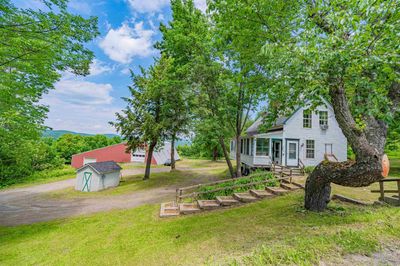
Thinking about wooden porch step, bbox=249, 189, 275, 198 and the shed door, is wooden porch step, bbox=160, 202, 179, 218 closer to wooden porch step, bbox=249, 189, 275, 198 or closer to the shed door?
wooden porch step, bbox=249, 189, 275, 198

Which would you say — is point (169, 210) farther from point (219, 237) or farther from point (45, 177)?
point (45, 177)

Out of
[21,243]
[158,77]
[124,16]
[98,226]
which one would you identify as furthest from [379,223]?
[158,77]

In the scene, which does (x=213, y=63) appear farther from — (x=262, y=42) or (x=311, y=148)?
(x=311, y=148)

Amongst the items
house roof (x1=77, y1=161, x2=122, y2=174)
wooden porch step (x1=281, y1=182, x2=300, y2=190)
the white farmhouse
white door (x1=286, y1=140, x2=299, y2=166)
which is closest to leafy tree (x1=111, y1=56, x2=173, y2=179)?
house roof (x1=77, y1=161, x2=122, y2=174)

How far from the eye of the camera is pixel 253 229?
18.8ft

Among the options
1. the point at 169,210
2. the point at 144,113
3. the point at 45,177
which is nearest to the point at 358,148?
the point at 169,210

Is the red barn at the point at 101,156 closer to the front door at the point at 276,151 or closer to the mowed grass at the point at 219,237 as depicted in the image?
the front door at the point at 276,151

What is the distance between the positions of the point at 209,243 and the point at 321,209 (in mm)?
3824

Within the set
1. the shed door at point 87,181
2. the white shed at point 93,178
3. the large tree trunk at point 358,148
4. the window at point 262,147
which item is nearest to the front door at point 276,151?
the window at point 262,147

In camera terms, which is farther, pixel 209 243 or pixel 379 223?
pixel 209 243

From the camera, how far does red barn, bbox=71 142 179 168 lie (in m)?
35.8

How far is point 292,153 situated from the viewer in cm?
1708

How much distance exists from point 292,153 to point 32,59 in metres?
17.5

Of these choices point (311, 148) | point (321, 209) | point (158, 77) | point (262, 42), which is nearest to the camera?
point (321, 209)
